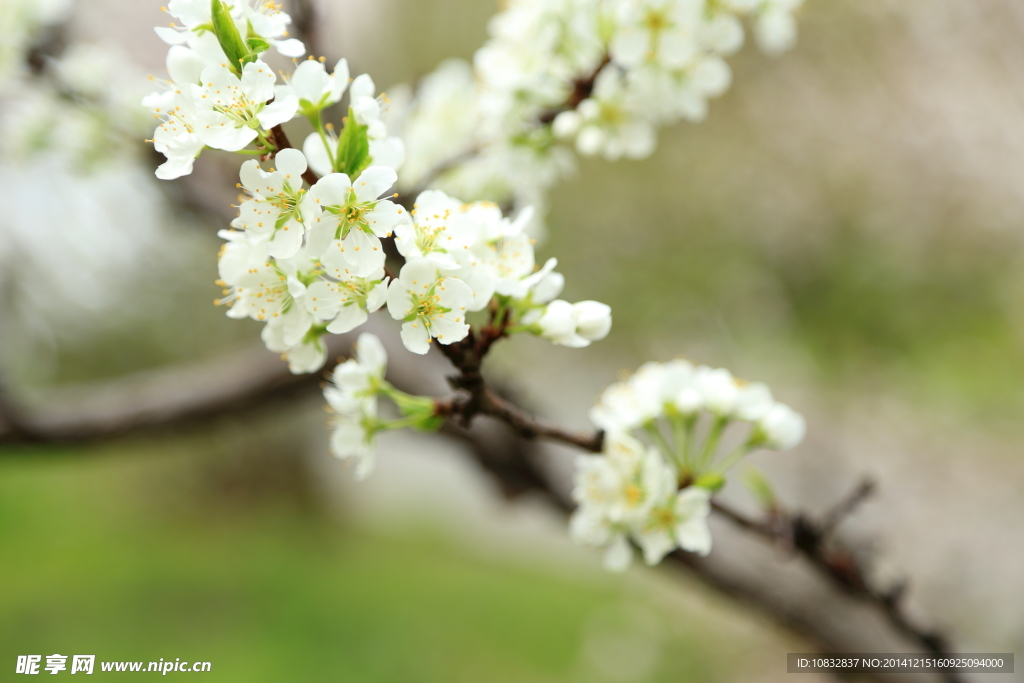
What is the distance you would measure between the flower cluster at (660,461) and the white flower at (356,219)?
0.27 meters

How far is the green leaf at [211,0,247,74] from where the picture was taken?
40 cm

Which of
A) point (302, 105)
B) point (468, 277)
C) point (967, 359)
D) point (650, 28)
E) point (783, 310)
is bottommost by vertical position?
A: point (468, 277)

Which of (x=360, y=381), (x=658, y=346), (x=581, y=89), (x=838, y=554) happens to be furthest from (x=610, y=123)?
(x=658, y=346)

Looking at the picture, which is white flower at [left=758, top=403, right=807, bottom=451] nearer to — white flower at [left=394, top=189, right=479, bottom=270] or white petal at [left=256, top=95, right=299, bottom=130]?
white flower at [left=394, top=189, right=479, bottom=270]

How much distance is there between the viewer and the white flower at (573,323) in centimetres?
47

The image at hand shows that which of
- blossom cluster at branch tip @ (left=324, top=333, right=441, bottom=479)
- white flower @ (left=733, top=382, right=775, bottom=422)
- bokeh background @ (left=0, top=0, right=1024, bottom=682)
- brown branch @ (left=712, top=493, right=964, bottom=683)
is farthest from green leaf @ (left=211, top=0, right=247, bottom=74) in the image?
bokeh background @ (left=0, top=0, right=1024, bottom=682)

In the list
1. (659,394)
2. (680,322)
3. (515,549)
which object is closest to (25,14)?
(659,394)

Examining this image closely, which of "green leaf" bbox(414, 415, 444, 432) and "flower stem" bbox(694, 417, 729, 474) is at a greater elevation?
"flower stem" bbox(694, 417, 729, 474)

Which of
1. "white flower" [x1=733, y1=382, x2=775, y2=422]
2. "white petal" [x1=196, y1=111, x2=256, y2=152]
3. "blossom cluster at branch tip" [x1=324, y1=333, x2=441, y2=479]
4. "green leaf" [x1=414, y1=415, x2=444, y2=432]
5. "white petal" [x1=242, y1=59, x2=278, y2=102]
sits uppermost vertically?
"white petal" [x1=242, y1=59, x2=278, y2=102]

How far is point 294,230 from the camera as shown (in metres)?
0.40

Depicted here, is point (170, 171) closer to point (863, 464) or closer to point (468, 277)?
point (468, 277)

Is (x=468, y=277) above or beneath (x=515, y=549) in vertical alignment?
beneath

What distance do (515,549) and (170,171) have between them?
181 inches

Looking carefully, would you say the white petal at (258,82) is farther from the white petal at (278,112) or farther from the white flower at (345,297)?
the white flower at (345,297)
